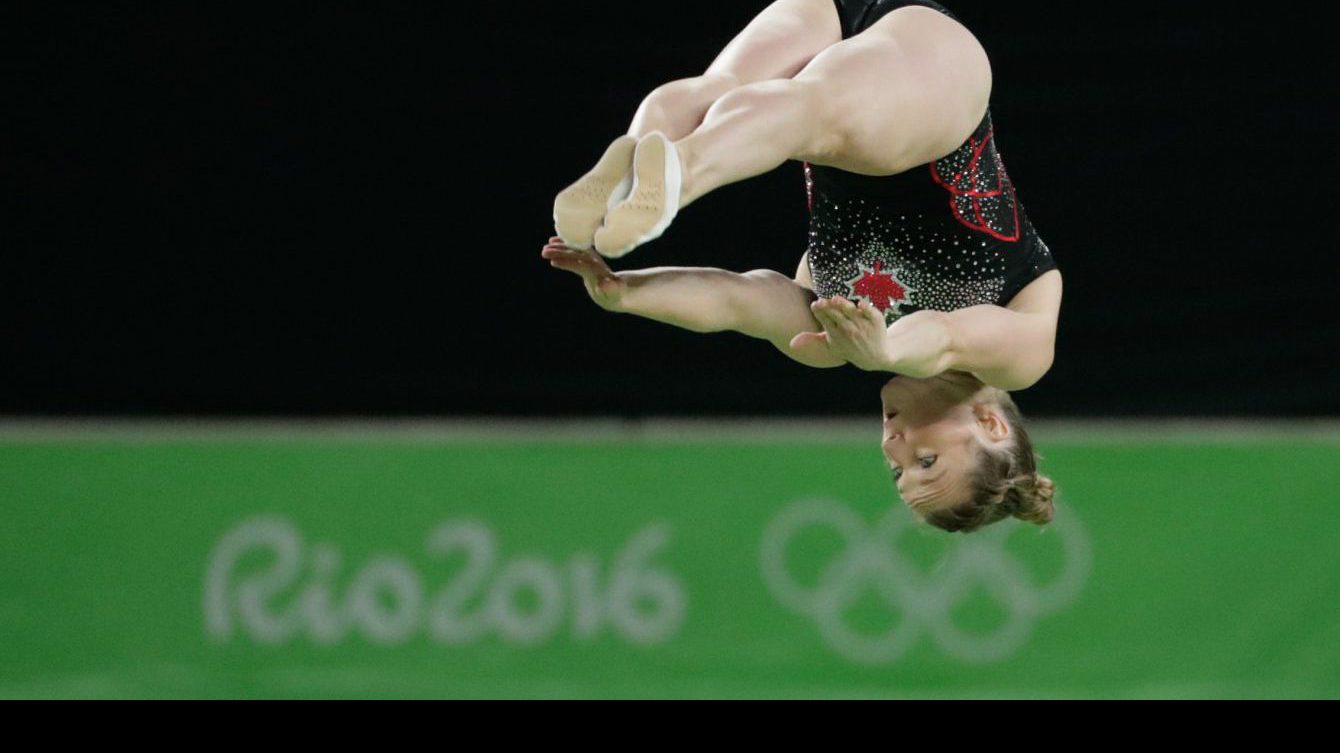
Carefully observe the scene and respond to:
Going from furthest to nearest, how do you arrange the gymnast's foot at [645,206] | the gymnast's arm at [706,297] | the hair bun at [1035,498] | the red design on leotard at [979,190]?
the hair bun at [1035,498], the red design on leotard at [979,190], the gymnast's arm at [706,297], the gymnast's foot at [645,206]

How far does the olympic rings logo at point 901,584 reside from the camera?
193 inches

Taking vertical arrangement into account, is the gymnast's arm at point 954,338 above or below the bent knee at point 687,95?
below

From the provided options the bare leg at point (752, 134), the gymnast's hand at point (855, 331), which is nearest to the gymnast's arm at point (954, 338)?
the gymnast's hand at point (855, 331)

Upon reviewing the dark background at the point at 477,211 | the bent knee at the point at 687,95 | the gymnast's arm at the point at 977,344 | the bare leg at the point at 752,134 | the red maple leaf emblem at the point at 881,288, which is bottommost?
the gymnast's arm at the point at 977,344

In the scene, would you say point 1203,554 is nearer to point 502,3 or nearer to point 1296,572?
point 1296,572

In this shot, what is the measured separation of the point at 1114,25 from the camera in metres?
5.24

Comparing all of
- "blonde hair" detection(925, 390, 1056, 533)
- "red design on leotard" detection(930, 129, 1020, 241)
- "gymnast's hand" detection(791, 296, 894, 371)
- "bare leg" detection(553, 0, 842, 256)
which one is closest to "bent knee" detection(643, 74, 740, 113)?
"bare leg" detection(553, 0, 842, 256)

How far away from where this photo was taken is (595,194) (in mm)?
2797

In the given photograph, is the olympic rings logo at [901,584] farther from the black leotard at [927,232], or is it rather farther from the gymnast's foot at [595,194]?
the gymnast's foot at [595,194]

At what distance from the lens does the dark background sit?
17.0 ft

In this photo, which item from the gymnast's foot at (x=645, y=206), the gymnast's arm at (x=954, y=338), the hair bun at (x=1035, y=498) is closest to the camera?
the gymnast's foot at (x=645, y=206)

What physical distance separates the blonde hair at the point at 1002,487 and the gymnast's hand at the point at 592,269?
721 mm

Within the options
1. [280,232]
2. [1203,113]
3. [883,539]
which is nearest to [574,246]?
[883,539]

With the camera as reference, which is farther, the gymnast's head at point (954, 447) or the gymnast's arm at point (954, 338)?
the gymnast's head at point (954, 447)
